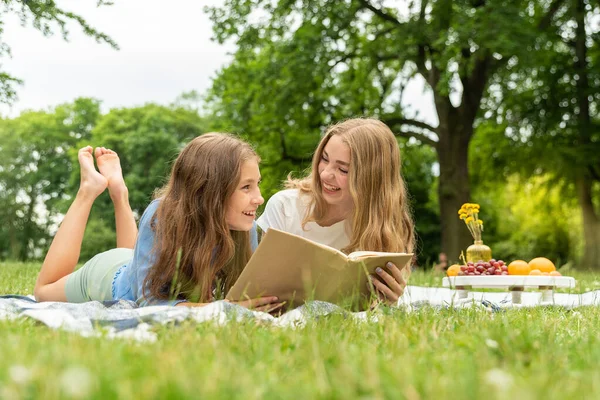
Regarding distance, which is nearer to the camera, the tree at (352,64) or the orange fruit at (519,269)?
the orange fruit at (519,269)

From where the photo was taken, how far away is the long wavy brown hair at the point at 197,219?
368cm

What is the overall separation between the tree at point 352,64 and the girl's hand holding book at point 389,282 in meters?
9.36

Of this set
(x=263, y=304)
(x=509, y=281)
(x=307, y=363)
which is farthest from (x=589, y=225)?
(x=307, y=363)

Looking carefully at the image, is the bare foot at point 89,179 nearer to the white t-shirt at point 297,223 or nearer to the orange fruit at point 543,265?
the white t-shirt at point 297,223

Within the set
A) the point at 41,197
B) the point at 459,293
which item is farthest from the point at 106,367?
the point at 41,197

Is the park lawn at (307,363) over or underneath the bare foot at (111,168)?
underneath

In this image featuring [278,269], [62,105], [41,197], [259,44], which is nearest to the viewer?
[278,269]

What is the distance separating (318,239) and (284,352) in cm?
275

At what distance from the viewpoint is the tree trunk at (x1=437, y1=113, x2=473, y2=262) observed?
14.7 m

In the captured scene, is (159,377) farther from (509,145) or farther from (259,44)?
(509,145)

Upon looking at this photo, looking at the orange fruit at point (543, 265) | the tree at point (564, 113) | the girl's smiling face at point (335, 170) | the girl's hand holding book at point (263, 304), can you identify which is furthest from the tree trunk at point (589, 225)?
the girl's hand holding book at point (263, 304)

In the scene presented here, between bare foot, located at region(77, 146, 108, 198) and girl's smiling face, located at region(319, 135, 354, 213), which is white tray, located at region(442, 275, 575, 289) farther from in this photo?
bare foot, located at region(77, 146, 108, 198)

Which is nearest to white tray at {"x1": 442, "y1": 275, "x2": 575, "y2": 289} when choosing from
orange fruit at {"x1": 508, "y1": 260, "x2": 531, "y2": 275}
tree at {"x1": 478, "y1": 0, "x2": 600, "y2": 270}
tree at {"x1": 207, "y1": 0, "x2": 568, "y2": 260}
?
orange fruit at {"x1": 508, "y1": 260, "x2": 531, "y2": 275}

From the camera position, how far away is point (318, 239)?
192 inches
